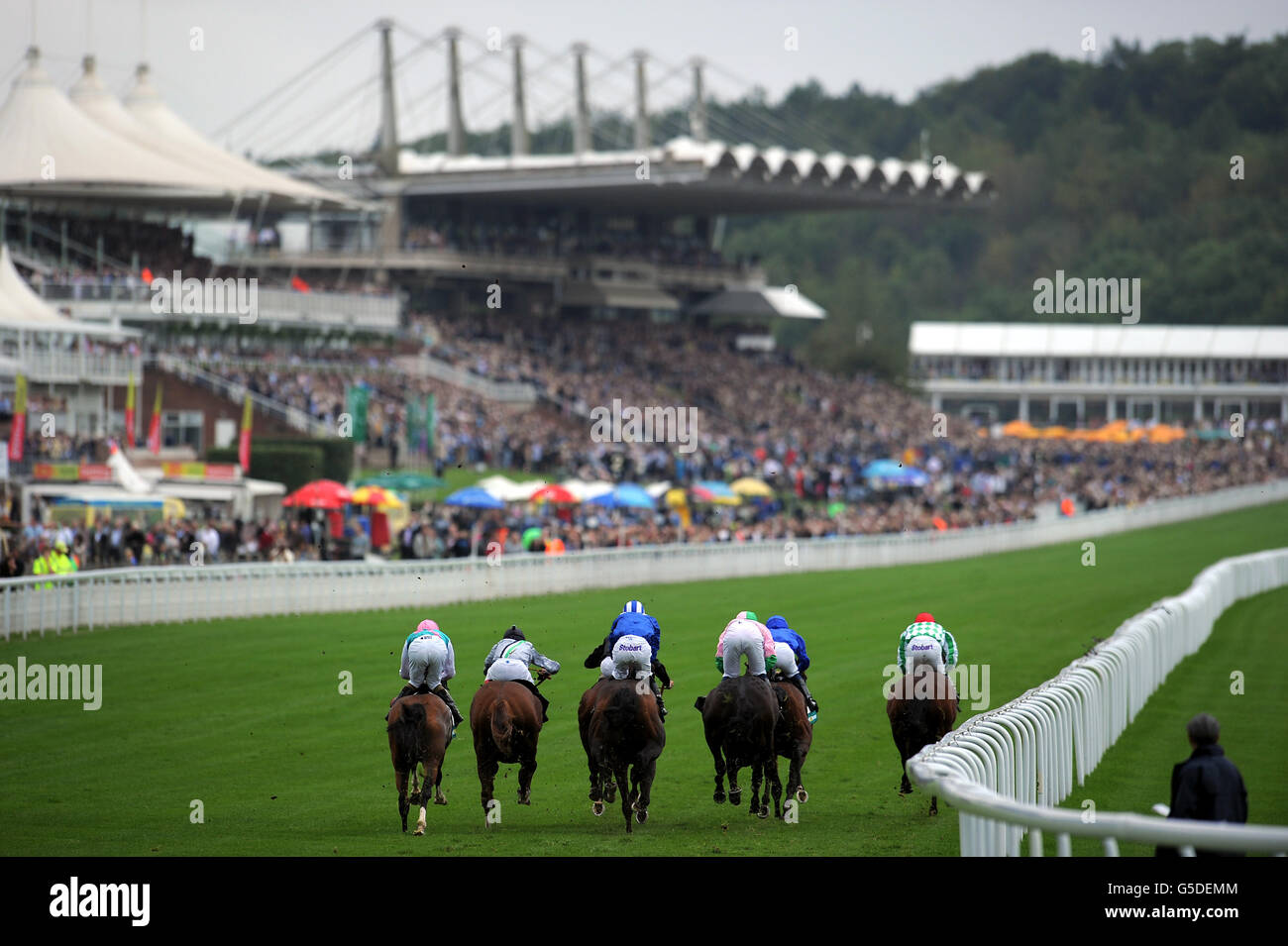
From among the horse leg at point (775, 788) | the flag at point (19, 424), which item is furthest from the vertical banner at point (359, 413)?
the horse leg at point (775, 788)

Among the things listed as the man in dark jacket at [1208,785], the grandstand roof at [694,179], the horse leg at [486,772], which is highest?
the grandstand roof at [694,179]

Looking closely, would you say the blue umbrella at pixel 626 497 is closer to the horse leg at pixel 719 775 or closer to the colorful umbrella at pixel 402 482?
the colorful umbrella at pixel 402 482

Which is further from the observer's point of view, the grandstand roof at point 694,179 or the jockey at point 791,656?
the grandstand roof at point 694,179

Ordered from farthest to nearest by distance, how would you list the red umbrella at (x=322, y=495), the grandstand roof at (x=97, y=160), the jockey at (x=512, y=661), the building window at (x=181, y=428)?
the grandstand roof at (x=97, y=160) < the building window at (x=181, y=428) < the red umbrella at (x=322, y=495) < the jockey at (x=512, y=661)

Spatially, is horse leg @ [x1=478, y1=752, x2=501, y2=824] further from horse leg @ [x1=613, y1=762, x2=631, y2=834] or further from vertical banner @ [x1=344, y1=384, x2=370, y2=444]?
vertical banner @ [x1=344, y1=384, x2=370, y2=444]

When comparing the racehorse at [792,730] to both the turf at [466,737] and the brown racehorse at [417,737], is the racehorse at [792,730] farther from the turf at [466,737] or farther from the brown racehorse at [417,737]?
the brown racehorse at [417,737]

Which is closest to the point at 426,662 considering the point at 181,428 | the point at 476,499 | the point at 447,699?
the point at 447,699

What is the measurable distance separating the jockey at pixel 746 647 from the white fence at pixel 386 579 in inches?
406

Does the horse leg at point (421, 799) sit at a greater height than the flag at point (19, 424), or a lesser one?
lesser

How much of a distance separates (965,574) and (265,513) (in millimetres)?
12086

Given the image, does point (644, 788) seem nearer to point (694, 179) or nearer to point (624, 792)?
point (624, 792)

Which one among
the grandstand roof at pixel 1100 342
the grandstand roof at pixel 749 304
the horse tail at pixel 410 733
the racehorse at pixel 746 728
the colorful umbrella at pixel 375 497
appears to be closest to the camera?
the horse tail at pixel 410 733

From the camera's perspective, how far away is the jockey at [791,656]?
11758 mm

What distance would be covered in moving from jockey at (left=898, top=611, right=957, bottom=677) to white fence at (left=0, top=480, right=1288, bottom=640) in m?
10.8
